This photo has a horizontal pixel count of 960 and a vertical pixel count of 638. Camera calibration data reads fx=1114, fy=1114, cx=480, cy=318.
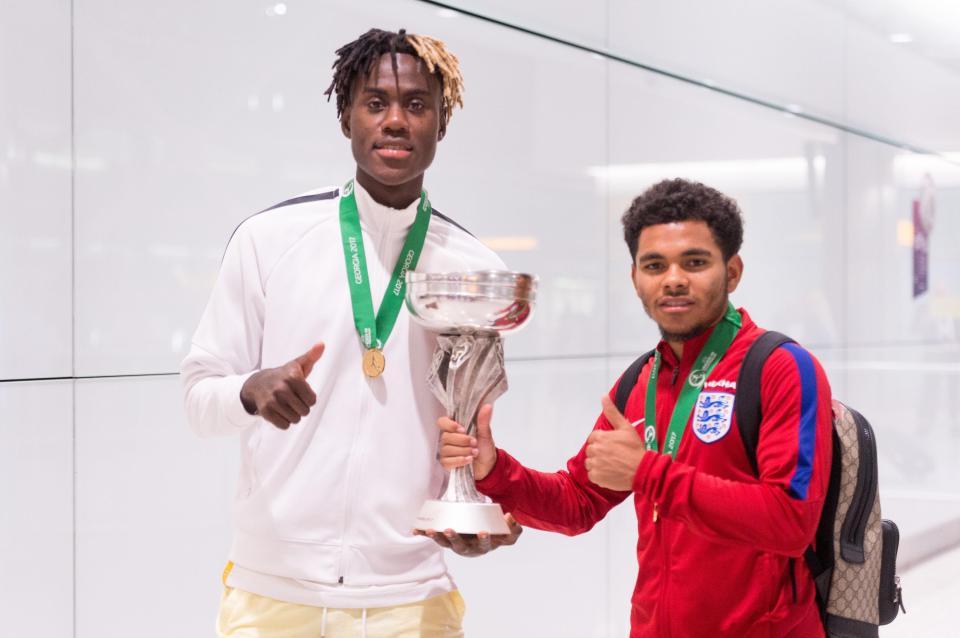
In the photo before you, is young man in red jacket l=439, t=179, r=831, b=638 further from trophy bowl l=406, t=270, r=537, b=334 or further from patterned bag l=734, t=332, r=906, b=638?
trophy bowl l=406, t=270, r=537, b=334

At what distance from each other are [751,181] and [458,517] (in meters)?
4.95

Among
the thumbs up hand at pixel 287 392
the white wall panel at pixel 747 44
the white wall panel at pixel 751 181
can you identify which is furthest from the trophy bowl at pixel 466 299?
the white wall panel at pixel 747 44

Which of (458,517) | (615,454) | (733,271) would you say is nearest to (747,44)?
(733,271)

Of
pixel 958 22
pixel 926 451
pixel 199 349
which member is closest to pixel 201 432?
pixel 199 349

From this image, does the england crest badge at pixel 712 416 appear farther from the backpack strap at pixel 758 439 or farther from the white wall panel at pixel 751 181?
the white wall panel at pixel 751 181

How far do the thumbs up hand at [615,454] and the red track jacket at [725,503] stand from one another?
0.11ft

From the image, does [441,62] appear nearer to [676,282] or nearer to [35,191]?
[676,282]

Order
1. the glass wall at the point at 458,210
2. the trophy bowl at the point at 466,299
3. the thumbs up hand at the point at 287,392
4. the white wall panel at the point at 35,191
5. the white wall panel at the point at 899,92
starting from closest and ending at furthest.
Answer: the thumbs up hand at the point at 287,392 < the trophy bowl at the point at 466,299 < the white wall panel at the point at 35,191 < the glass wall at the point at 458,210 < the white wall panel at the point at 899,92


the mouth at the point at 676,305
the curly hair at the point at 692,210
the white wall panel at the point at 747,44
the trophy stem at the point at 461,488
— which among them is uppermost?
the white wall panel at the point at 747,44

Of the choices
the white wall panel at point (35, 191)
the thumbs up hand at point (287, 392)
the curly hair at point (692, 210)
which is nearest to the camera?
the thumbs up hand at point (287, 392)

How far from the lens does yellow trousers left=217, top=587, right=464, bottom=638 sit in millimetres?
2283

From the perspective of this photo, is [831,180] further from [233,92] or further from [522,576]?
[233,92]

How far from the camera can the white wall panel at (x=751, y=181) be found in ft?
17.9

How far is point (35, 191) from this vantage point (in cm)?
310
